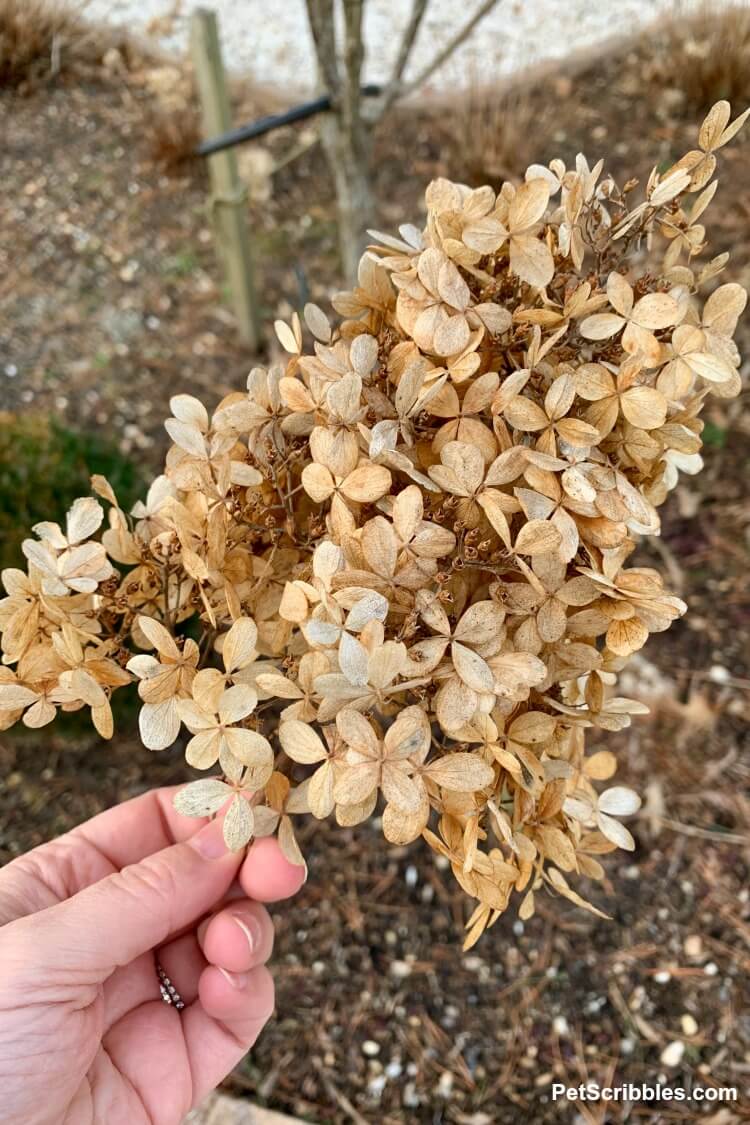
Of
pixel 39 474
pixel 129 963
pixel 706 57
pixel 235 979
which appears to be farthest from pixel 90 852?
pixel 706 57

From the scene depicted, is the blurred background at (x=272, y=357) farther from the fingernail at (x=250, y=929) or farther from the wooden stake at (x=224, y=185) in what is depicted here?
the fingernail at (x=250, y=929)

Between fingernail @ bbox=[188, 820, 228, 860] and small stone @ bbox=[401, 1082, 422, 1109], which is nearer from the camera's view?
fingernail @ bbox=[188, 820, 228, 860]

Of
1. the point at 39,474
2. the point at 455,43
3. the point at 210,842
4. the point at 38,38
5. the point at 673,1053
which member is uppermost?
the point at 38,38

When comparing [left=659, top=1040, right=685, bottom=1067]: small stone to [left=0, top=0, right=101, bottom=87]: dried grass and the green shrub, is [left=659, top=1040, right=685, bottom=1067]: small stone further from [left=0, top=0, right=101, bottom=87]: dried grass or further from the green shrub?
[left=0, top=0, right=101, bottom=87]: dried grass

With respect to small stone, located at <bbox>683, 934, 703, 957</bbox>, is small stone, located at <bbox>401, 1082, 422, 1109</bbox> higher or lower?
lower

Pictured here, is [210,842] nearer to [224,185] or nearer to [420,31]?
[224,185]

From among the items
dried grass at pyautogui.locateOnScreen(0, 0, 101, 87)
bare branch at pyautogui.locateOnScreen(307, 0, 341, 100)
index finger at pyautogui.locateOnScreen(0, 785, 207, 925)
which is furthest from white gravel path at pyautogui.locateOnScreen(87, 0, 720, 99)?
index finger at pyautogui.locateOnScreen(0, 785, 207, 925)

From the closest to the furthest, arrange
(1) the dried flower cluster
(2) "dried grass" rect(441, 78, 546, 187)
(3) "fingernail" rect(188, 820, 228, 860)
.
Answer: (1) the dried flower cluster, (3) "fingernail" rect(188, 820, 228, 860), (2) "dried grass" rect(441, 78, 546, 187)
